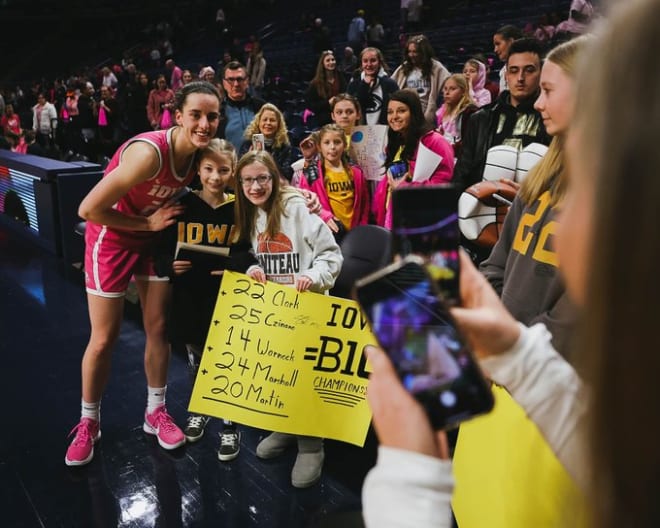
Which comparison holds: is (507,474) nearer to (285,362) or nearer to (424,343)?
(424,343)

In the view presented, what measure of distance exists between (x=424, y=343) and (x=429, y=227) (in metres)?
0.16

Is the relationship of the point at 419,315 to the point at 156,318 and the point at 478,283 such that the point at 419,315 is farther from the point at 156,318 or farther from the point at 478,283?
the point at 156,318

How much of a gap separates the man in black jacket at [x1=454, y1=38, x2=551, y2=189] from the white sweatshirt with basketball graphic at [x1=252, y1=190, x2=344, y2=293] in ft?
3.04

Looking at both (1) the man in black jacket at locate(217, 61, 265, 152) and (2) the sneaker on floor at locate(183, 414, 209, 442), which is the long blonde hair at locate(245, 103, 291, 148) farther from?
(2) the sneaker on floor at locate(183, 414, 209, 442)

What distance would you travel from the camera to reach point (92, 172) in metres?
5.36

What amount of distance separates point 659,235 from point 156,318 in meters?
2.31

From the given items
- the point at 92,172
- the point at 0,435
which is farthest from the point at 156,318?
the point at 92,172

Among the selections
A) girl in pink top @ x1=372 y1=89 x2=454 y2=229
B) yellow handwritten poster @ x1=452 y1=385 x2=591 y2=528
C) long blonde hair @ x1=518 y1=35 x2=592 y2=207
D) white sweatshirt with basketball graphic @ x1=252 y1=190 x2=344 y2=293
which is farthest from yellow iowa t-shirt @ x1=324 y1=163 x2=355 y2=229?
yellow handwritten poster @ x1=452 y1=385 x2=591 y2=528

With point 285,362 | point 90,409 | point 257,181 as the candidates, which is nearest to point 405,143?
point 257,181

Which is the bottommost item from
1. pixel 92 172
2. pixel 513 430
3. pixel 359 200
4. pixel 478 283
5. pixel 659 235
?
pixel 92 172

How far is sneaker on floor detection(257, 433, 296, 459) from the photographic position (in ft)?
7.97

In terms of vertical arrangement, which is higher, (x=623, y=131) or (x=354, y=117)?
(x=623, y=131)

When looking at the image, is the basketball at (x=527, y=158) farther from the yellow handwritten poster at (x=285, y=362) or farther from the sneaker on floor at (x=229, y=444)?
the sneaker on floor at (x=229, y=444)

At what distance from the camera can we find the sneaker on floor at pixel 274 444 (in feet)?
7.97
